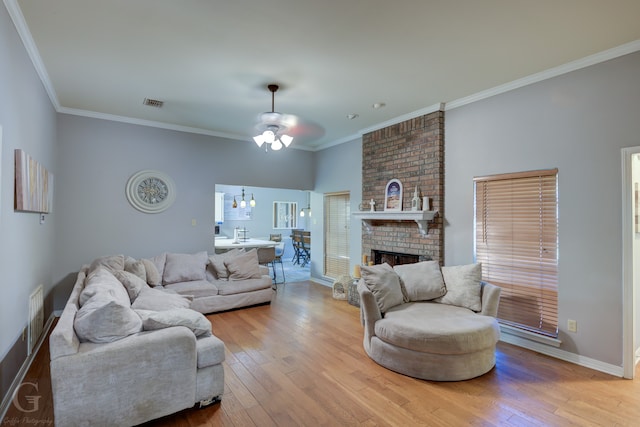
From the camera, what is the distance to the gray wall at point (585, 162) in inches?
111

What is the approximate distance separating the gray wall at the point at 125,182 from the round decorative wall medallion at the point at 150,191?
82mm

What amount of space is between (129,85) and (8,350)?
9.03 ft

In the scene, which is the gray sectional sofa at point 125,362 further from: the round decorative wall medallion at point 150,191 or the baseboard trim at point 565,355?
the baseboard trim at point 565,355

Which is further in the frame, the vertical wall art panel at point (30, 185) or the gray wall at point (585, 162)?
the gray wall at point (585, 162)

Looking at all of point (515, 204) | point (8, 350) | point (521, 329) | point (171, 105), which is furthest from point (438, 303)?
point (171, 105)

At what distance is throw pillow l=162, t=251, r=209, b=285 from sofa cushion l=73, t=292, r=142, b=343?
2.55 meters

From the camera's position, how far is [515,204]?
138 inches

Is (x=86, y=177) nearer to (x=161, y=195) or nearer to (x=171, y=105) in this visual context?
(x=161, y=195)

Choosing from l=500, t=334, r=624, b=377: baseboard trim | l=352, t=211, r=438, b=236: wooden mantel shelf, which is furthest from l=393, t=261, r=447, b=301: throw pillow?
l=500, t=334, r=624, b=377: baseboard trim

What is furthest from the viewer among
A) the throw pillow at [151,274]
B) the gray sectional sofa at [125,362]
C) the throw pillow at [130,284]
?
the throw pillow at [151,274]

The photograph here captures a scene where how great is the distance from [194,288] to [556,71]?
497cm

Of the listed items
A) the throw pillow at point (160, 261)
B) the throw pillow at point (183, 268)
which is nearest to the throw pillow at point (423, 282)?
the throw pillow at point (183, 268)

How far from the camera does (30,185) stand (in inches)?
111

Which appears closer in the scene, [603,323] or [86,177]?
[603,323]
